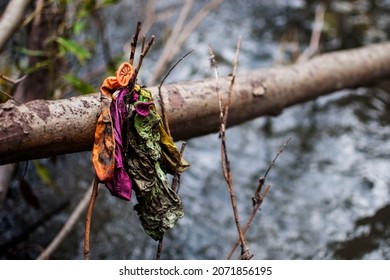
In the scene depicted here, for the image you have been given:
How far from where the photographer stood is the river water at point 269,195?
5.81ft

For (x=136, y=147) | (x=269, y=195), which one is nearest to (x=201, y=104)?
(x=136, y=147)

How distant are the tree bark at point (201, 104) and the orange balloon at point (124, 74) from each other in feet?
0.39

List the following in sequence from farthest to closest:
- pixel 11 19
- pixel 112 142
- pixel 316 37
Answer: pixel 316 37, pixel 11 19, pixel 112 142

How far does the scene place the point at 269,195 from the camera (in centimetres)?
202

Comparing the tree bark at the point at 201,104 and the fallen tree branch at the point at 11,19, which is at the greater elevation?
the fallen tree branch at the point at 11,19

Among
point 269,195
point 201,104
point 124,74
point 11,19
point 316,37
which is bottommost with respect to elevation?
point 269,195

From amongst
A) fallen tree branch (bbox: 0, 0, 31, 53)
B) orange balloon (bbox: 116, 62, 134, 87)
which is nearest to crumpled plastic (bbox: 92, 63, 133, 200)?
orange balloon (bbox: 116, 62, 134, 87)

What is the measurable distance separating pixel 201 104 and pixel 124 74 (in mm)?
412

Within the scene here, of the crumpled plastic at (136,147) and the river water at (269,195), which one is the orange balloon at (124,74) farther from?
the river water at (269,195)

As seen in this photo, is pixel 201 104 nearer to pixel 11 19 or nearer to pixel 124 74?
pixel 124 74

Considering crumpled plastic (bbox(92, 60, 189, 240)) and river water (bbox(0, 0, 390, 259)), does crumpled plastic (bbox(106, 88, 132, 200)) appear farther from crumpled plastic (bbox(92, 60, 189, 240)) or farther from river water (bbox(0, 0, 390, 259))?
river water (bbox(0, 0, 390, 259))

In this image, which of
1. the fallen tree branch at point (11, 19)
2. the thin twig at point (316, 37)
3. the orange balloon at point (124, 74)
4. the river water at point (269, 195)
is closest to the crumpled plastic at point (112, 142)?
the orange balloon at point (124, 74)
